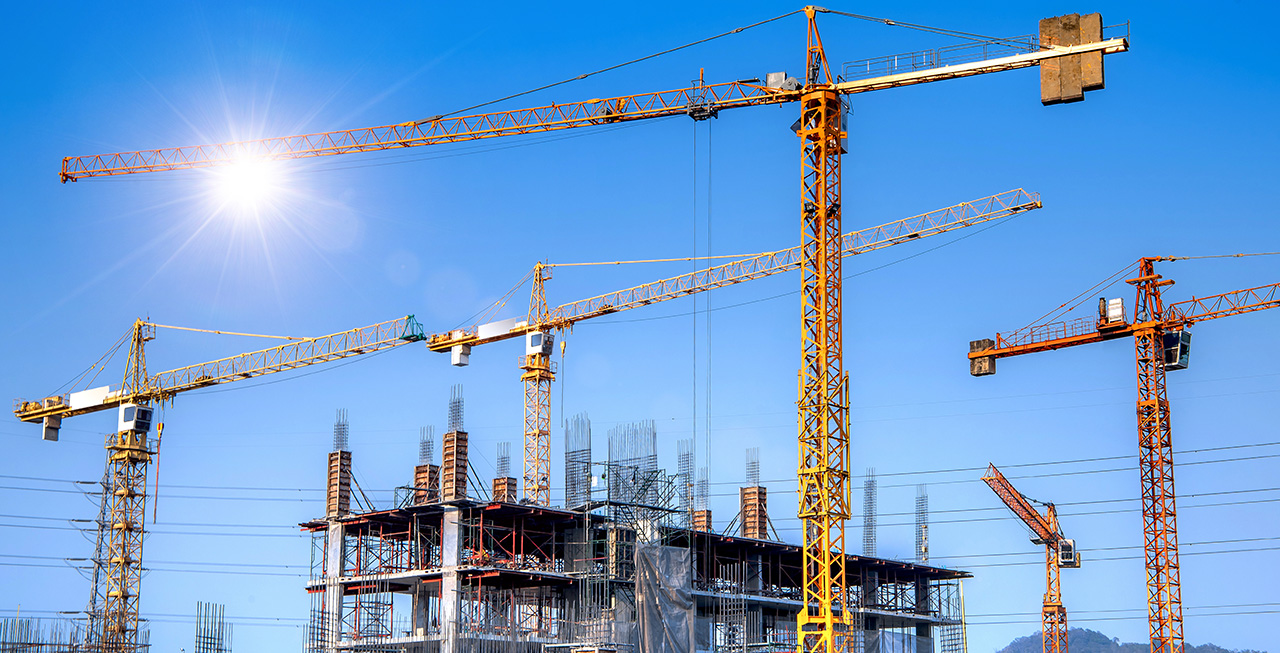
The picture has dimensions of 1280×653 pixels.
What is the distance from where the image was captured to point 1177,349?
278ft

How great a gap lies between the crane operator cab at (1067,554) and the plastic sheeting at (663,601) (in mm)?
39691

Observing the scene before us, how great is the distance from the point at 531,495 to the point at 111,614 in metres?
27.3

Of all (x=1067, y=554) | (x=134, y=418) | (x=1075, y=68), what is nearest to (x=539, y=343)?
(x=134, y=418)

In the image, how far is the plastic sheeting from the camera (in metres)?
75.4

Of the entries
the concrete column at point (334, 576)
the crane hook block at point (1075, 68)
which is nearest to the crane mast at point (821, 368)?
the crane hook block at point (1075, 68)

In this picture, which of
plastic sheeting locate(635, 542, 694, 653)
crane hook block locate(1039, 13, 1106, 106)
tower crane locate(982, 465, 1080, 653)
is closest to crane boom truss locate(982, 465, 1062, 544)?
tower crane locate(982, 465, 1080, 653)

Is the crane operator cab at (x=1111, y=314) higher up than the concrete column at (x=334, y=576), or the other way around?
the crane operator cab at (x=1111, y=314)

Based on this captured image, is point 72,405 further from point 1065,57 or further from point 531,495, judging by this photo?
point 1065,57

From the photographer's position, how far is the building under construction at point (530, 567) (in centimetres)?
7269

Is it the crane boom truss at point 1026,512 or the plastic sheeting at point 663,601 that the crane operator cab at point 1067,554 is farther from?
the plastic sheeting at point 663,601

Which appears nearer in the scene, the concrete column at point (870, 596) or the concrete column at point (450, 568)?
the concrete column at point (450, 568)

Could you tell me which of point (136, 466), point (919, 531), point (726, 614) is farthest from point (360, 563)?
point (919, 531)

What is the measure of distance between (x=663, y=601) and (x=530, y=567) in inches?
277

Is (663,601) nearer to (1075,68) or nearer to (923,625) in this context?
(923,625)
